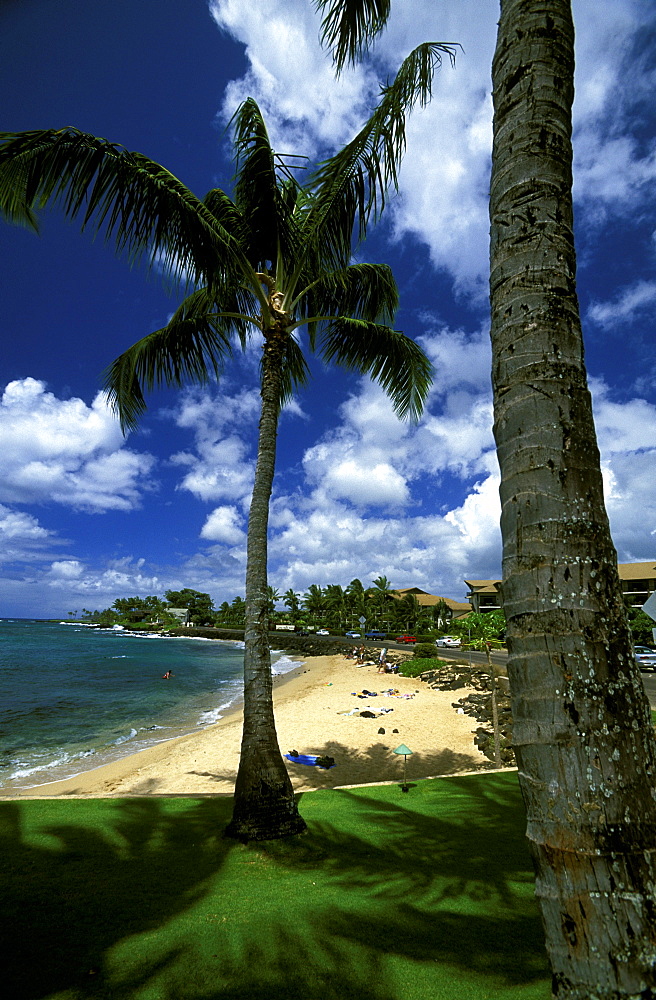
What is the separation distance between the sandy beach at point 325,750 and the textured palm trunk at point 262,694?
3.05 meters

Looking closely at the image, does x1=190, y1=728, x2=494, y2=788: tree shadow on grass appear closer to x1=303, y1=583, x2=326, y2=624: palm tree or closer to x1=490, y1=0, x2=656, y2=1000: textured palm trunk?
x1=490, y1=0, x2=656, y2=1000: textured palm trunk

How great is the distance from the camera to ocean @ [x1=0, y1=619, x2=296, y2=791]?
16250 mm

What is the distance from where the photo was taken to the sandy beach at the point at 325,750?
12.1 m

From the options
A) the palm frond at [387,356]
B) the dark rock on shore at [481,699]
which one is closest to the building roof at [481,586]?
the dark rock on shore at [481,699]

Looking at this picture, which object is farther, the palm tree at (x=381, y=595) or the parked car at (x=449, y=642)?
the palm tree at (x=381, y=595)

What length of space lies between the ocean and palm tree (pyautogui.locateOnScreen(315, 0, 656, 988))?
52.8 feet

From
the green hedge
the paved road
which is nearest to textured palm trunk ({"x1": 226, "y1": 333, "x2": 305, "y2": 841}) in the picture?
the paved road

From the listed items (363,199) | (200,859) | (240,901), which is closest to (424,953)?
(240,901)

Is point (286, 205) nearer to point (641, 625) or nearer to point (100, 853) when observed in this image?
point (100, 853)

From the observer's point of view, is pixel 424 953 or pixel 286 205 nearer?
pixel 424 953

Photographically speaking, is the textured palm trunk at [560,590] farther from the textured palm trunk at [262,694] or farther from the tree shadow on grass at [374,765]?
the tree shadow on grass at [374,765]

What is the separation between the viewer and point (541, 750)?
1.48 metres

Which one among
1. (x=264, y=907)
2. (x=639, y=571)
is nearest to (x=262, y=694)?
(x=264, y=907)

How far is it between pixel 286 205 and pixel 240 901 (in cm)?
988
